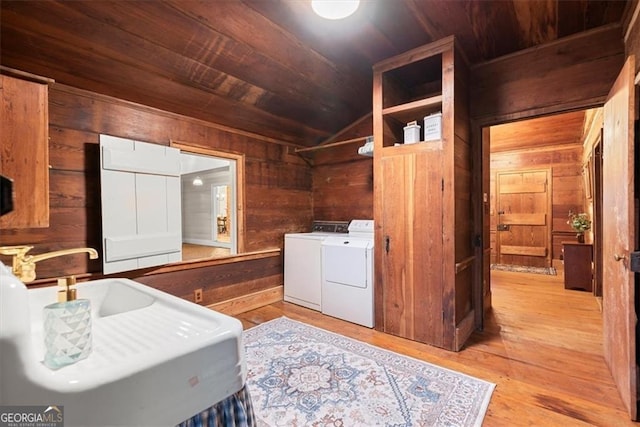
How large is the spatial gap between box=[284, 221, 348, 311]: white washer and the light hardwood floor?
138 millimetres

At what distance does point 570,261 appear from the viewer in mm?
4027

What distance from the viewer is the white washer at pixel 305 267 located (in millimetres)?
3336

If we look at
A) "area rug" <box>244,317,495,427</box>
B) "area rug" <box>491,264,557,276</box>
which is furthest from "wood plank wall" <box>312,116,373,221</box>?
"area rug" <box>491,264,557,276</box>

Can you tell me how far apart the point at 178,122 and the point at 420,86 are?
8.00ft

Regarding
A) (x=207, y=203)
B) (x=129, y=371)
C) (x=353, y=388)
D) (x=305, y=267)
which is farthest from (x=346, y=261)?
(x=207, y=203)

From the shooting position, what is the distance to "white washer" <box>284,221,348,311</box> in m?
3.34

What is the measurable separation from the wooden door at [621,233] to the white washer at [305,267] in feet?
7.68

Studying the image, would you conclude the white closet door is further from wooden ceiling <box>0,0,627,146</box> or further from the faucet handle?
the faucet handle

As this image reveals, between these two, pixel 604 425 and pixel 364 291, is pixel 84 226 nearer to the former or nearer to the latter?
pixel 364 291

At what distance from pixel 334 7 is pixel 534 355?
289 centimetres

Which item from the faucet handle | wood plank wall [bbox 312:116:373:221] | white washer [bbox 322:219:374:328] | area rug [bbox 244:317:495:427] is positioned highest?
wood plank wall [bbox 312:116:373:221]

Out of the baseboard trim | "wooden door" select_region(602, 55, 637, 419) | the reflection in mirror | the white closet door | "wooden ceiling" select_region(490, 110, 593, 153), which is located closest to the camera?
"wooden door" select_region(602, 55, 637, 419)

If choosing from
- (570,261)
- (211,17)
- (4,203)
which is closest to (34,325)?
(4,203)

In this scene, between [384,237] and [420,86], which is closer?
[384,237]
